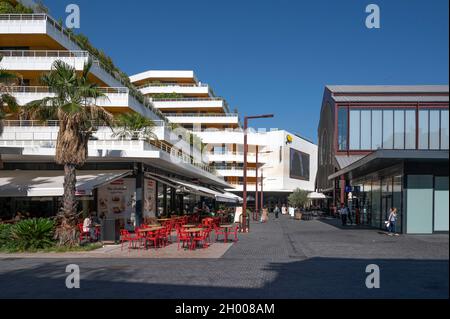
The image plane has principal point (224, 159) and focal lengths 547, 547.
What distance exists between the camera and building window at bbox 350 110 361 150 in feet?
191

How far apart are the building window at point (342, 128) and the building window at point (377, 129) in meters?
2.88

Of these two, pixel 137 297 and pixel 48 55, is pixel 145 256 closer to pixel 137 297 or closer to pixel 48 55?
pixel 137 297

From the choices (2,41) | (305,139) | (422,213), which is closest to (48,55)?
(2,41)

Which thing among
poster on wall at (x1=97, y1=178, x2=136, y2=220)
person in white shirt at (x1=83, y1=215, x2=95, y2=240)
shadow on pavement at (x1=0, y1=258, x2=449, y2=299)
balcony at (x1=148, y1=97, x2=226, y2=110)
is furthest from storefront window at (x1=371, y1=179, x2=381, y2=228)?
balcony at (x1=148, y1=97, x2=226, y2=110)

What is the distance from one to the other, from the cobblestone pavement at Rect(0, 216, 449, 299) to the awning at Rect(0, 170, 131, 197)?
19.3 ft

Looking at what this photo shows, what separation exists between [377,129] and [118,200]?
119 ft

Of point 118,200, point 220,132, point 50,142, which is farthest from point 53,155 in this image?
point 220,132

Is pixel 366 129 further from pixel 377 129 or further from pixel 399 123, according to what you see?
pixel 399 123

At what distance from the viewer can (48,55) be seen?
34.8m

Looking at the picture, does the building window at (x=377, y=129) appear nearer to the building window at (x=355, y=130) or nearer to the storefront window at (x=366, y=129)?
the storefront window at (x=366, y=129)

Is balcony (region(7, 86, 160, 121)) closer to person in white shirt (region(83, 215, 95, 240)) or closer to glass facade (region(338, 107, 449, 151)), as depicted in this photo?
person in white shirt (region(83, 215, 95, 240))

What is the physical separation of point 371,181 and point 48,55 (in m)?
22.3

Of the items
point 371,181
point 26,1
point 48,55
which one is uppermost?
point 26,1

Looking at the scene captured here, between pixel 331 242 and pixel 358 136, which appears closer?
pixel 331 242
